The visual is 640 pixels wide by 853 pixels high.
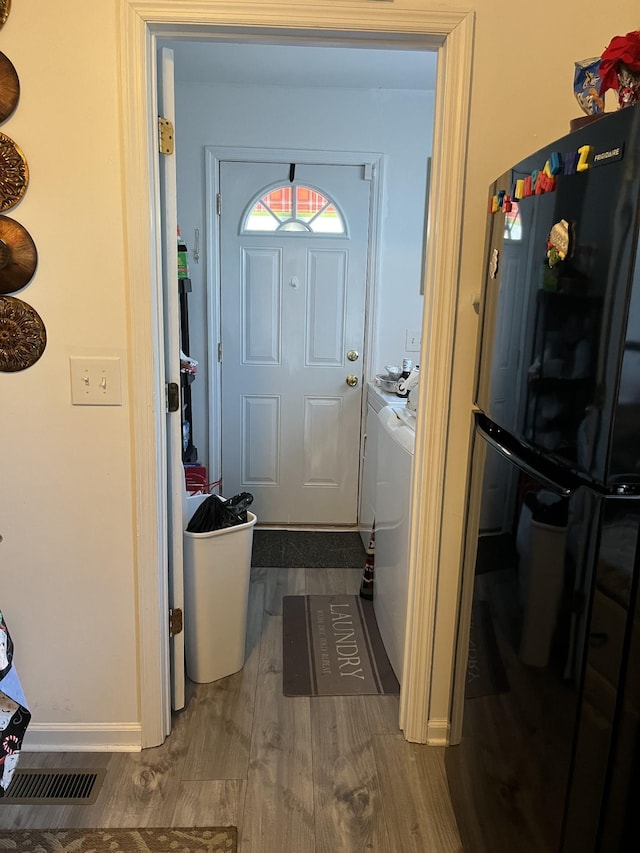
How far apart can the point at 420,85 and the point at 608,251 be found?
2691mm

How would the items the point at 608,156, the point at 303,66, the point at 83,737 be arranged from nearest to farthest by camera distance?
the point at 608,156 < the point at 83,737 < the point at 303,66

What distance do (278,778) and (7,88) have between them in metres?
1.96

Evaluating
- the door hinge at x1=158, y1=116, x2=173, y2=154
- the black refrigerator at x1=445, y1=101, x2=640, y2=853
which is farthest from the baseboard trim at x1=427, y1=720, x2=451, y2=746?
the door hinge at x1=158, y1=116, x2=173, y2=154

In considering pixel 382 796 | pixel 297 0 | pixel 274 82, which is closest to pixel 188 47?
pixel 274 82

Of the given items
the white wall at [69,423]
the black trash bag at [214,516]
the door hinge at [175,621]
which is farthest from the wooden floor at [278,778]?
the black trash bag at [214,516]

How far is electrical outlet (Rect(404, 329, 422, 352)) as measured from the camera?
354 centimetres

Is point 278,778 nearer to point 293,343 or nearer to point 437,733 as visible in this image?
point 437,733

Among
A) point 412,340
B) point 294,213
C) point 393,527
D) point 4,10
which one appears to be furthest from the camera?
point 412,340

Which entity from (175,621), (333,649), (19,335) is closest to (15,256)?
(19,335)

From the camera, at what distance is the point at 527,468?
1.16 metres

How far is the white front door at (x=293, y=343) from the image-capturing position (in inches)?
134

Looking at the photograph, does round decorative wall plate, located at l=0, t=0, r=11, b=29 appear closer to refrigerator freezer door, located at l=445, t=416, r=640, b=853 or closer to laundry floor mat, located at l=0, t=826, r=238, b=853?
refrigerator freezer door, located at l=445, t=416, r=640, b=853

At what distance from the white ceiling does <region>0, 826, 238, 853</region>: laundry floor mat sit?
285 cm

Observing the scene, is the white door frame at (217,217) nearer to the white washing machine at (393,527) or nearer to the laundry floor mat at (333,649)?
the white washing machine at (393,527)
